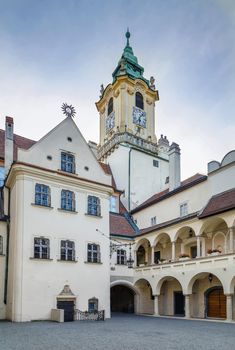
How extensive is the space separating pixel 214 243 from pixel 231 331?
33.2 ft

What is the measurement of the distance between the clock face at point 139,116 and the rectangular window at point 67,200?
21.4 m

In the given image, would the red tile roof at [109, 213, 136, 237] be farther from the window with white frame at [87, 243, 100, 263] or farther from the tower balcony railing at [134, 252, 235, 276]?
the window with white frame at [87, 243, 100, 263]

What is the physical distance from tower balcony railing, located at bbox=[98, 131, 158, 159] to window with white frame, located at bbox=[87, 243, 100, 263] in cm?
1844

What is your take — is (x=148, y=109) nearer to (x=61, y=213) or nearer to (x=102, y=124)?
(x=102, y=124)

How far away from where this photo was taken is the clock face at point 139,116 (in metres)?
44.9

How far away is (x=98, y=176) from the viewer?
27.4m

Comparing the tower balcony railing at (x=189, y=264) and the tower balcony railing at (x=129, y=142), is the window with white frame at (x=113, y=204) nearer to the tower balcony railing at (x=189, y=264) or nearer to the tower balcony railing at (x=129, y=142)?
the tower balcony railing at (x=189, y=264)

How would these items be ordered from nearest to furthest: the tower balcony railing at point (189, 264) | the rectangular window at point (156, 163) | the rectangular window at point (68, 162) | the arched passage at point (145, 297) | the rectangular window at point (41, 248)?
1. the rectangular window at point (41, 248)
2. the tower balcony railing at point (189, 264)
3. the rectangular window at point (68, 162)
4. the arched passage at point (145, 297)
5. the rectangular window at point (156, 163)

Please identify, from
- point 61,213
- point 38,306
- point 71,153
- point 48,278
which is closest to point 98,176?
point 71,153

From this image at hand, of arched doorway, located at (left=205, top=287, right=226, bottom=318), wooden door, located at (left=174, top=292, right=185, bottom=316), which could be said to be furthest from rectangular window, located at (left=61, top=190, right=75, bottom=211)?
wooden door, located at (left=174, top=292, right=185, bottom=316)

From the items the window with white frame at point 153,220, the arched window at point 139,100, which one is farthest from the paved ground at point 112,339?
the arched window at point 139,100

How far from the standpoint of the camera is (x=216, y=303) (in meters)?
25.9

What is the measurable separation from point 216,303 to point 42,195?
14.0 m

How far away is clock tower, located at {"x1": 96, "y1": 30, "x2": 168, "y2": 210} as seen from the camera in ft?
135
